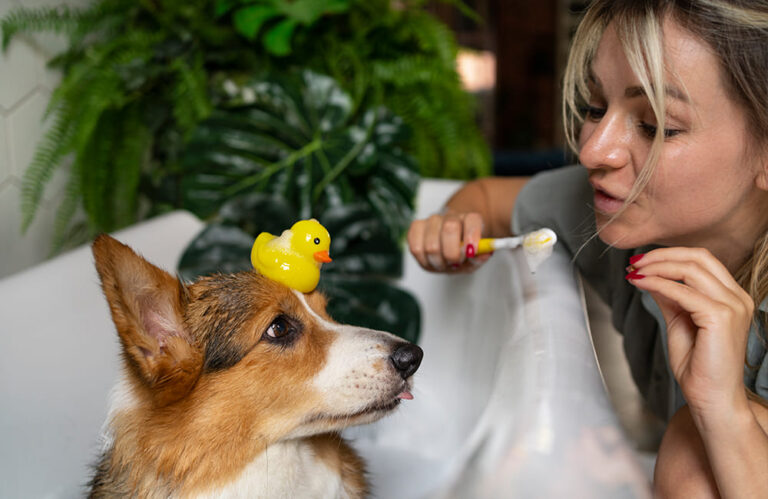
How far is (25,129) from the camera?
239cm

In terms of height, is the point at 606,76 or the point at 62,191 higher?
the point at 606,76

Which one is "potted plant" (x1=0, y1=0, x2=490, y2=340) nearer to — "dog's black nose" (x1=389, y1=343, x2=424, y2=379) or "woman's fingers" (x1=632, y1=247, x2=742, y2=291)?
"dog's black nose" (x1=389, y1=343, x2=424, y2=379)

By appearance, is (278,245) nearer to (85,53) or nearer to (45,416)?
(45,416)

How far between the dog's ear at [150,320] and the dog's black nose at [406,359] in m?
0.38

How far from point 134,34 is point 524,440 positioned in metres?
2.22

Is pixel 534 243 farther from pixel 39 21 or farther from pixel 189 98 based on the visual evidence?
pixel 39 21

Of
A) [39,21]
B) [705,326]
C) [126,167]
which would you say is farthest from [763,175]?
[39,21]

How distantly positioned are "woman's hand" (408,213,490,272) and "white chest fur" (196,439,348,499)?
0.61 m

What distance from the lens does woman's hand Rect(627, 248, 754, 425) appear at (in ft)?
3.51

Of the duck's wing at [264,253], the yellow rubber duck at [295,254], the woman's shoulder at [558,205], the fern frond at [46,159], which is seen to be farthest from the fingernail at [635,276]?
the fern frond at [46,159]

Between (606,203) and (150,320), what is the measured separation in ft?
3.16

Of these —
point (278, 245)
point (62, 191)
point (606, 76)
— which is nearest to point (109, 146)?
point (62, 191)

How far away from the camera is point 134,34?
254 cm

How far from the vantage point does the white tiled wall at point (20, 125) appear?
2.29 m
